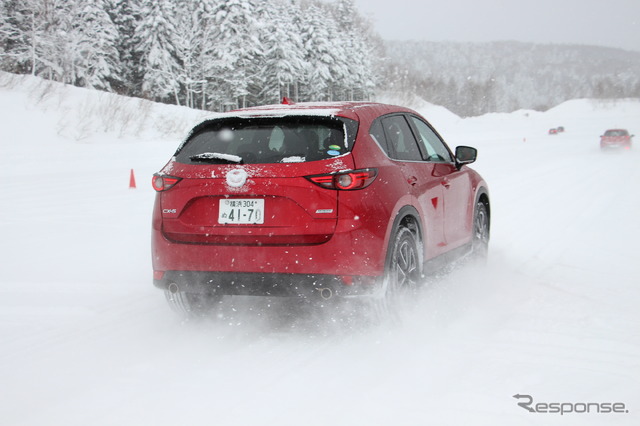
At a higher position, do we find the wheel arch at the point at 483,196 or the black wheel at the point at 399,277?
the wheel arch at the point at 483,196

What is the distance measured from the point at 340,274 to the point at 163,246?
4.24 feet

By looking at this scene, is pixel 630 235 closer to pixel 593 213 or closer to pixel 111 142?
pixel 593 213

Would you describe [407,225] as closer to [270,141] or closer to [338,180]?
[338,180]

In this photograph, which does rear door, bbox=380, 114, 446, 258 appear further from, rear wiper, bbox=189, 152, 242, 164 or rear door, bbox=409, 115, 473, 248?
rear wiper, bbox=189, 152, 242, 164

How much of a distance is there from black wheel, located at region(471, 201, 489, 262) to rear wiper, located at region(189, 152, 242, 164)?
3095 mm

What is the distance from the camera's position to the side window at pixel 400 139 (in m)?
4.73

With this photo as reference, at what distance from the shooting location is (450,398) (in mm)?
3312

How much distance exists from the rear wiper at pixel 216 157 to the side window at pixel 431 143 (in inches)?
Result: 75.7

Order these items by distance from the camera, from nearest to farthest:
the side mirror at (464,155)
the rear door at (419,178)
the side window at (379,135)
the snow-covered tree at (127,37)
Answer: the side window at (379,135), the rear door at (419,178), the side mirror at (464,155), the snow-covered tree at (127,37)

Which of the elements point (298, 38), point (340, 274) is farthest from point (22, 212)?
point (298, 38)

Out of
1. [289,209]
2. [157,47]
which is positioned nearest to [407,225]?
[289,209]

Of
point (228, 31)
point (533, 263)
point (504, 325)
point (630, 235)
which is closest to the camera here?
point (504, 325)

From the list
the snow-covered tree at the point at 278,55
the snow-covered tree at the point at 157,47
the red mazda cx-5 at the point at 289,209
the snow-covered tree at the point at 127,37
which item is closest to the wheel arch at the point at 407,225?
the red mazda cx-5 at the point at 289,209

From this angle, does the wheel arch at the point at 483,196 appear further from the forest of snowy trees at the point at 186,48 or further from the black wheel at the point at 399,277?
the forest of snowy trees at the point at 186,48
